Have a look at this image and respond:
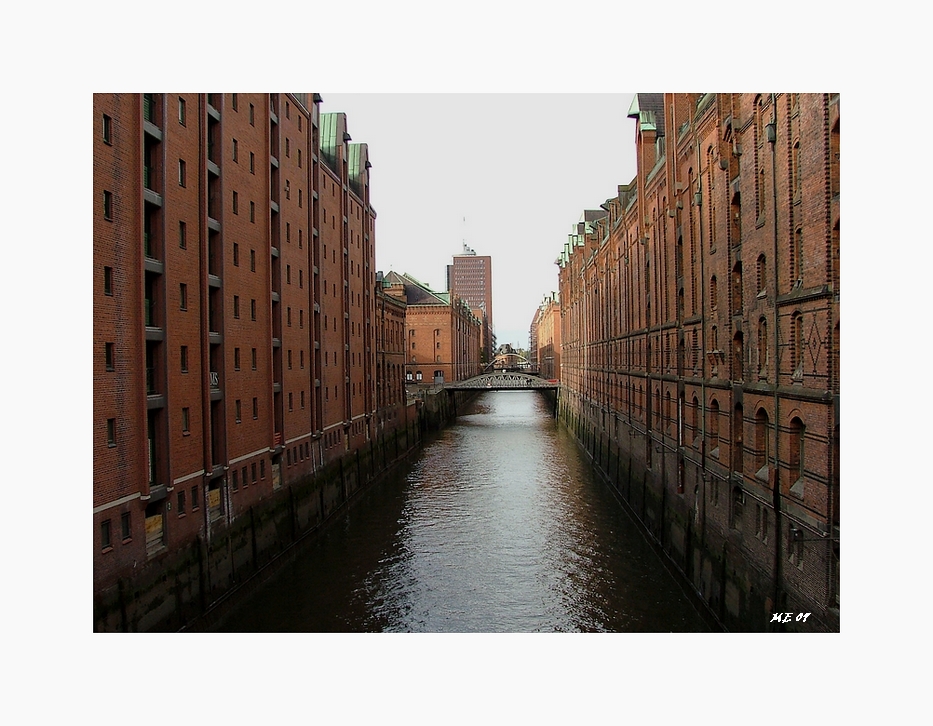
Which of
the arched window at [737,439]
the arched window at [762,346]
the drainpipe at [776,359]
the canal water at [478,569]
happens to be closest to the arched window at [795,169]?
the drainpipe at [776,359]

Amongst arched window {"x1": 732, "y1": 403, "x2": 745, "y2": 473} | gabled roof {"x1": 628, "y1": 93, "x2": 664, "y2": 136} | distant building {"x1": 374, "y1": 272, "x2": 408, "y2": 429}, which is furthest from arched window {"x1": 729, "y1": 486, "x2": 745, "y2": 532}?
distant building {"x1": 374, "y1": 272, "x2": 408, "y2": 429}

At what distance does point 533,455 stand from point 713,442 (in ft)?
96.8

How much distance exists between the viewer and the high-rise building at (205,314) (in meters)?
14.4

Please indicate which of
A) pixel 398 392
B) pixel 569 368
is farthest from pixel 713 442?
pixel 569 368

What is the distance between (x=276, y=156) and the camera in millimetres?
25297

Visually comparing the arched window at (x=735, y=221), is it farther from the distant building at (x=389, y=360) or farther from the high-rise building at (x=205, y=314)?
the distant building at (x=389, y=360)

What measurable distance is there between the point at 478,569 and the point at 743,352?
10762 millimetres

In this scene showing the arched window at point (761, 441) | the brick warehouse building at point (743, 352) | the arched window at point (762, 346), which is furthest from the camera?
the arched window at point (761, 441)

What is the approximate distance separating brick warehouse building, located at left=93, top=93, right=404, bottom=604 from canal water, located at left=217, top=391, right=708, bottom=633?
2.96 metres

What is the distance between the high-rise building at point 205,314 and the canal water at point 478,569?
2.96 metres

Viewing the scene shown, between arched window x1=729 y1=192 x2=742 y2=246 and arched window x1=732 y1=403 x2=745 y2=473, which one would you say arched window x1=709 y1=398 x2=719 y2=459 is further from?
arched window x1=729 y1=192 x2=742 y2=246

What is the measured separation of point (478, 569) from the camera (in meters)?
22.8

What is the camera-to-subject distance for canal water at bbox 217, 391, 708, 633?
18.7 meters
